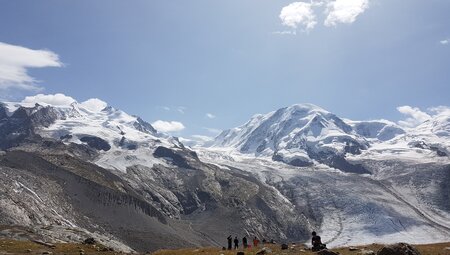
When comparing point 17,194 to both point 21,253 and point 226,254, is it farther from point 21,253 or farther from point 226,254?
point 226,254

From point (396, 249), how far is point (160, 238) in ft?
545

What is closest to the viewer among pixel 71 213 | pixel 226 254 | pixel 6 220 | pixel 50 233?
pixel 226 254

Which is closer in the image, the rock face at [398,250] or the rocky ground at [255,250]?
the rock face at [398,250]

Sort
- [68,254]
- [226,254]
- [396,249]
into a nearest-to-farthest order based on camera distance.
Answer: [396,249] < [226,254] < [68,254]

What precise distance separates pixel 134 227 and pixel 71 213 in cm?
2593

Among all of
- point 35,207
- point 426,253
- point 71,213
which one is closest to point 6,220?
point 35,207

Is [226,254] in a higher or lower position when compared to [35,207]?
lower

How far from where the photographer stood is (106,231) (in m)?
180

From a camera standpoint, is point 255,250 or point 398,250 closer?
point 398,250

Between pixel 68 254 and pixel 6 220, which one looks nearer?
pixel 68 254

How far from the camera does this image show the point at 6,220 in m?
147

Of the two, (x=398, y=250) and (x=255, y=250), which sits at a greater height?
(x=398, y=250)

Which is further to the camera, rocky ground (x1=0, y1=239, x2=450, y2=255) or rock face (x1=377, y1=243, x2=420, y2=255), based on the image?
rocky ground (x1=0, y1=239, x2=450, y2=255)

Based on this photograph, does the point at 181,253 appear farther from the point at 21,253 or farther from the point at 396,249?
the point at 396,249
